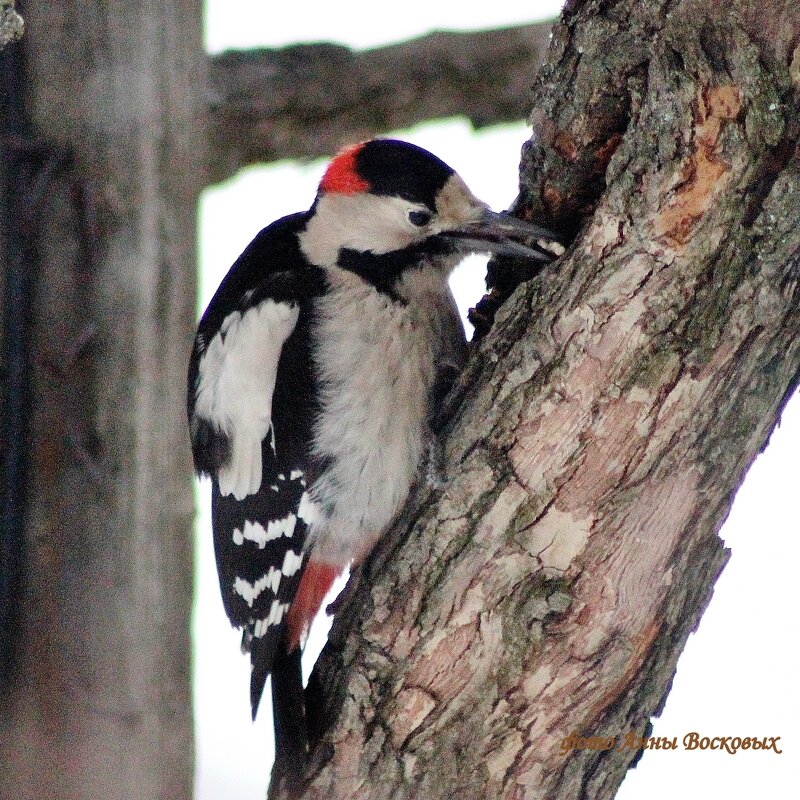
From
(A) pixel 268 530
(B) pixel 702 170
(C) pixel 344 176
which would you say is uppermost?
(C) pixel 344 176

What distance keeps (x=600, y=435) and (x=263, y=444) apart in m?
0.76

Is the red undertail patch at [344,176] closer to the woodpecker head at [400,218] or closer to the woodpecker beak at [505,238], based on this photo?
the woodpecker head at [400,218]

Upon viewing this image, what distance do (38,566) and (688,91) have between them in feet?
5.08

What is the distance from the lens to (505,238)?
1.95 meters

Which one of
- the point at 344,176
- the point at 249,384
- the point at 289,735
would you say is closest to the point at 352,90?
the point at 344,176

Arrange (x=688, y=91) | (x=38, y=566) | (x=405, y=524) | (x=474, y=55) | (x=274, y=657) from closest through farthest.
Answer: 1. (x=688, y=91)
2. (x=405, y=524)
3. (x=274, y=657)
4. (x=38, y=566)
5. (x=474, y=55)

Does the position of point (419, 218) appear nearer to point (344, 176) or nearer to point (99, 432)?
point (344, 176)

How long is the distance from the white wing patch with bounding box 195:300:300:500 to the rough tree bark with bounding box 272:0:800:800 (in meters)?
0.41

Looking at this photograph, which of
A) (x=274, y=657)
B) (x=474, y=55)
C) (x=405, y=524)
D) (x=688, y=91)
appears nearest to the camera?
(x=688, y=91)

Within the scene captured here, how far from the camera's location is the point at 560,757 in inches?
68.7

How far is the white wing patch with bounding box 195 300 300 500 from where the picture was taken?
2.13 metres

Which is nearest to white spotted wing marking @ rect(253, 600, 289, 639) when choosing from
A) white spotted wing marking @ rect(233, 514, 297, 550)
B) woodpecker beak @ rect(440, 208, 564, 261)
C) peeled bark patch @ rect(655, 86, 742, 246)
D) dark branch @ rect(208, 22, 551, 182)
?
white spotted wing marking @ rect(233, 514, 297, 550)

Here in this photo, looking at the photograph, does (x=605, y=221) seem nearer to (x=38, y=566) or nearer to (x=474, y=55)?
(x=38, y=566)

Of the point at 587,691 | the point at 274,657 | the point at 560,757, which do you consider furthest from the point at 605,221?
the point at 274,657
